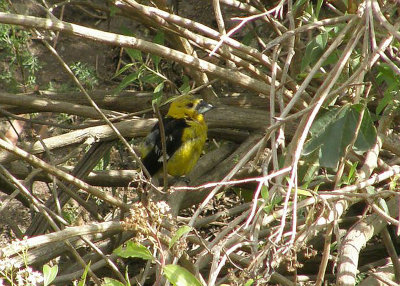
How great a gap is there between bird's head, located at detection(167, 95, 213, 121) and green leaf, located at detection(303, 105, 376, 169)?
1947mm

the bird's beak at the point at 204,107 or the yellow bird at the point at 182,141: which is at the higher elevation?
the bird's beak at the point at 204,107

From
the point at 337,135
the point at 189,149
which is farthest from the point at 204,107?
the point at 337,135

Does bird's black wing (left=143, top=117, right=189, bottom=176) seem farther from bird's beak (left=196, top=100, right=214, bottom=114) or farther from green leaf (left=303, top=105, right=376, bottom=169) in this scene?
green leaf (left=303, top=105, right=376, bottom=169)

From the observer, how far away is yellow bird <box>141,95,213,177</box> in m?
→ 4.96

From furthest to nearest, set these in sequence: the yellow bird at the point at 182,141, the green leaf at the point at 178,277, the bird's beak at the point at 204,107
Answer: the yellow bird at the point at 182,141 → the bird's beak at the point at 204,107 → the green leaf at the point at 178,277

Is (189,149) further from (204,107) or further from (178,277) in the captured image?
(178,277)

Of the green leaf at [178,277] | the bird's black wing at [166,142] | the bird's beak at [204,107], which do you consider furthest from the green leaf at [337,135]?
the bird's black wing at [166,142]

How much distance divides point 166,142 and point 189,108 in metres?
0.34

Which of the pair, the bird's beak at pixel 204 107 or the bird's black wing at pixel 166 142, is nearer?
the bird's beak at pixel 204 107

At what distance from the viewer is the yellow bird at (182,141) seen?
4961 millimetres

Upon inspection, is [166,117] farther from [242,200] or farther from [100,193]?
[100,193]

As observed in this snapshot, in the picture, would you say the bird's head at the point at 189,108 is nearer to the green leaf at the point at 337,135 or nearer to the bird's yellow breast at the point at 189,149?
the bird's yellow breast at the point at 189,149

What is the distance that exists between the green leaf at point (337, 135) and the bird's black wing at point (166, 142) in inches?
83.8

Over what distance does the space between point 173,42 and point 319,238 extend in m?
1.57
